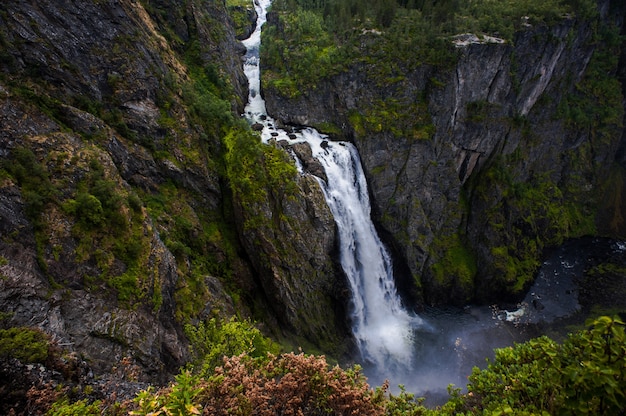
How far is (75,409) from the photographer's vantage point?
7.49 metres

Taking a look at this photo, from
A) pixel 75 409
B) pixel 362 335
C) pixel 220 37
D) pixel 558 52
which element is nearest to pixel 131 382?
pixel 75 409

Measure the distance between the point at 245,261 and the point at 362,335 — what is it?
12833mm

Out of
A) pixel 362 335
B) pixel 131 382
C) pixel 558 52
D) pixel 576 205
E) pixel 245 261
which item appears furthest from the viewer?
pixel 576 205

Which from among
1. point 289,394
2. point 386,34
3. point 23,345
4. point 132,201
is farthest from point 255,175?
point 386,34

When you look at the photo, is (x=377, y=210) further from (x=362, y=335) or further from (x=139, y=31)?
(x=139, y=31)

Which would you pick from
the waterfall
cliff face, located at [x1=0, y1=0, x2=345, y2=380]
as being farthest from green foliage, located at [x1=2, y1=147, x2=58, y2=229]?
the waterfall

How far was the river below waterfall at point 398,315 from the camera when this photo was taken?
1141 inches

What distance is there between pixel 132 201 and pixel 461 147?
107 feet

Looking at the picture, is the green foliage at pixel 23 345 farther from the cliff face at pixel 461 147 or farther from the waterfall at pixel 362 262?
the cliff face at pixel 461 147

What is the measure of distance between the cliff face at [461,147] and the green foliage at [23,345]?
2926cm

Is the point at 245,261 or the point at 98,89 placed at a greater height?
the point at 98,89

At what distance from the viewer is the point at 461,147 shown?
37.1 m

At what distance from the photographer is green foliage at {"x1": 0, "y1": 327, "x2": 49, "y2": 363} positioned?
9578mm

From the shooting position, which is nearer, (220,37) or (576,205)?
(220,37)
